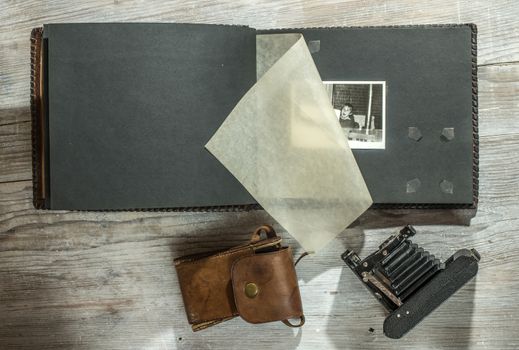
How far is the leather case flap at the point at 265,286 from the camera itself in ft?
3.19

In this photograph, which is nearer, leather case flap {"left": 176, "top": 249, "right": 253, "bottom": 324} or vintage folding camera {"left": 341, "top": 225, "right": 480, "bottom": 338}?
vintage folding camera {"left": 341, "top": 225, "right": 480, "bottom": 338}

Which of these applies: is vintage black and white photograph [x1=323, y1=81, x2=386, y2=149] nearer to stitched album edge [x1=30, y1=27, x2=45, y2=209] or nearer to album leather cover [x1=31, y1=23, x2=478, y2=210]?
album leather cover [x1=31, y1=23, x2=478, y2=210]

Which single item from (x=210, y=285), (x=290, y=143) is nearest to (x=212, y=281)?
(x=210, y=285)

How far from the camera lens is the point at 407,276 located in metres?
0.95

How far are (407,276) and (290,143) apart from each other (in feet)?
1.03

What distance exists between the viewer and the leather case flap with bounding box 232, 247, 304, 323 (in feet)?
3.19

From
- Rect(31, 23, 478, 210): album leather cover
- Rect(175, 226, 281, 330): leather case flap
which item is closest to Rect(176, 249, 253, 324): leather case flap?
Rect(175, 226, 281, 330): leather case flap

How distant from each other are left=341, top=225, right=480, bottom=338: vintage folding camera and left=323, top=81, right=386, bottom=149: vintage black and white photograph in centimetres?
18

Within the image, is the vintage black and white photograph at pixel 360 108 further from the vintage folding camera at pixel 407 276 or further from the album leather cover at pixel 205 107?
the vintage folding camera at pixel 407 276

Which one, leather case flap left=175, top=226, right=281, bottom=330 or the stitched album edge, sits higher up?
the stitched album edge

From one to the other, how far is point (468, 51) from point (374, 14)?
192mm

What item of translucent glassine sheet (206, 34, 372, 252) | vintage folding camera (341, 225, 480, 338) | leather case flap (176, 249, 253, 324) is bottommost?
leather case flap (176, 249, 253, 324)

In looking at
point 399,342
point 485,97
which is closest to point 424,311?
point 399,342

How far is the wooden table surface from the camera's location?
1.03 metres
